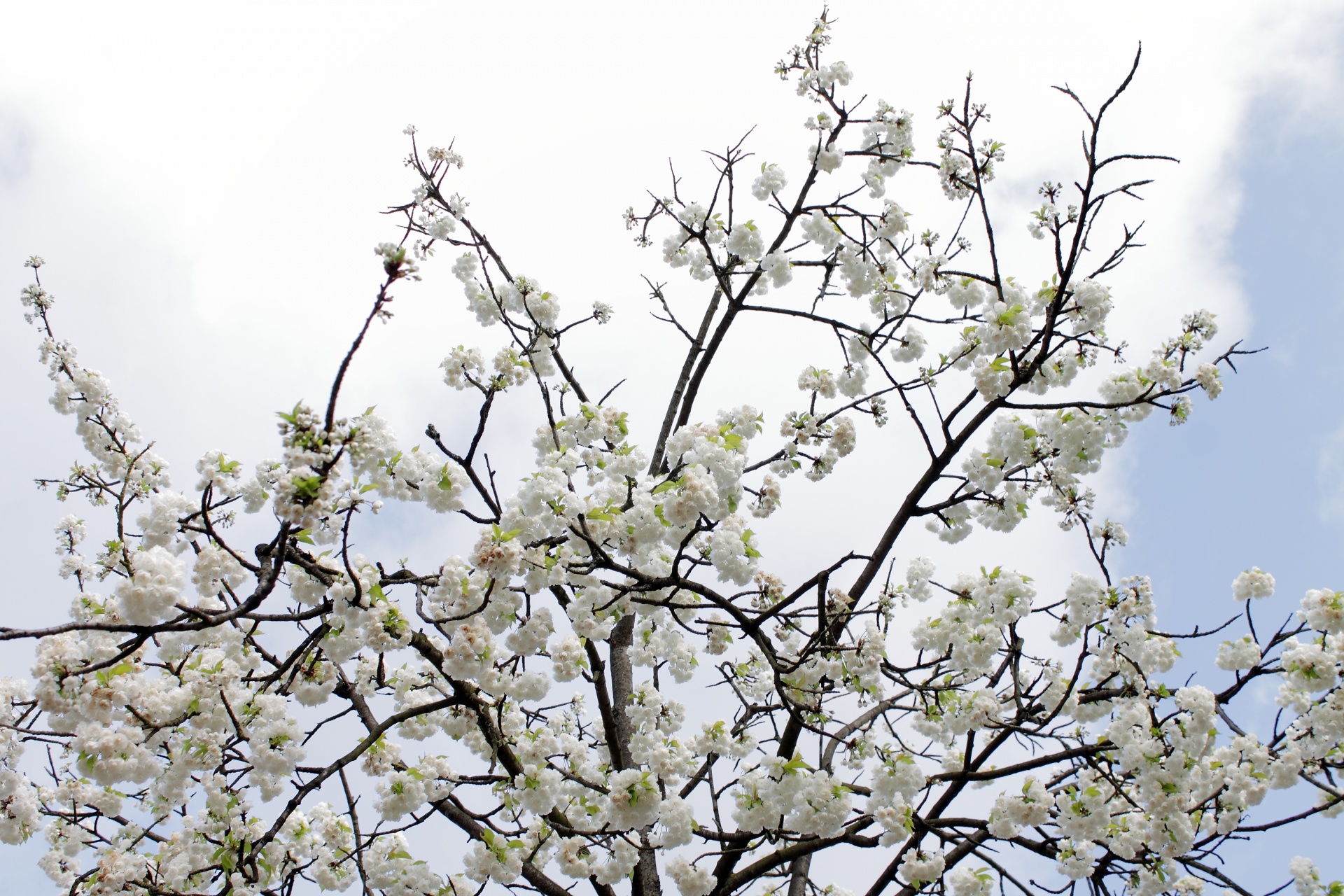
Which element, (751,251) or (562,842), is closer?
(562,842)

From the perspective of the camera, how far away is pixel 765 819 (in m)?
5.54

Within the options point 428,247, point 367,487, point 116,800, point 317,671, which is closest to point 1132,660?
point 367,487

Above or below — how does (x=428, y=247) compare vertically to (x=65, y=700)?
above

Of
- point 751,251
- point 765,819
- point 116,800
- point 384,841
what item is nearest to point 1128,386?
point 751,251

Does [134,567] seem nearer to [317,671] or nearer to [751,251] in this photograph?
[317,671]

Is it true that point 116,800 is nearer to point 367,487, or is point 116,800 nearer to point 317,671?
point 317,671

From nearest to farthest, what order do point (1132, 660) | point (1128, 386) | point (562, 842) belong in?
1. point (1132, 660)
2. point (1128, 386)
3. point (562, 842)

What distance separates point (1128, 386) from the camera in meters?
6.05

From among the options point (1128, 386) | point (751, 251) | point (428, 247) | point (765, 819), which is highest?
point (751, 251)

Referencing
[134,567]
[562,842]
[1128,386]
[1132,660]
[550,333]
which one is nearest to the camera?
[134,567]

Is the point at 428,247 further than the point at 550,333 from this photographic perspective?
No

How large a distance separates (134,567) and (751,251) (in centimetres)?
555

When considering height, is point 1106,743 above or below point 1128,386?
below

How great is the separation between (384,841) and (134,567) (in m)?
3.40
